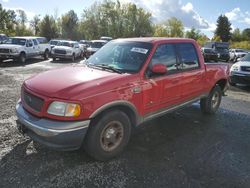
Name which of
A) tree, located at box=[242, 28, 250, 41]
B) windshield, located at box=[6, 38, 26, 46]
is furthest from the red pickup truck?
tree, located at box=[242, 28, 250, 41]

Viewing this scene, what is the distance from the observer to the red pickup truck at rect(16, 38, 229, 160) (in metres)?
3.14

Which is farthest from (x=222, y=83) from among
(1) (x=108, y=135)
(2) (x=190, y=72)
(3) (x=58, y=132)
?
(3) (x=58, y=132)

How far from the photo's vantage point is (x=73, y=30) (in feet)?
226

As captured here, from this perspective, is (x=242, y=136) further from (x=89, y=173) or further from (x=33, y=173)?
(x=33, y=173)

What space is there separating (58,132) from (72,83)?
730 millimetres

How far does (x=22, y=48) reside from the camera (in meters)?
16.5

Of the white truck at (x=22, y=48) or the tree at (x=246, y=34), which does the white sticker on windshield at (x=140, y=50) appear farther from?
the tree at (x=246, y=34)

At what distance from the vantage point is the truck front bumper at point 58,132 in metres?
3.06

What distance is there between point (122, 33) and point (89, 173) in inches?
2500

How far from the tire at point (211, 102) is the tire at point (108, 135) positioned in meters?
3.02

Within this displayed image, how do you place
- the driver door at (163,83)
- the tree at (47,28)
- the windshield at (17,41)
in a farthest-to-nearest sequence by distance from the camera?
the tree at (47,28) < the windshield at (17,41) < the driver door at (163,83)

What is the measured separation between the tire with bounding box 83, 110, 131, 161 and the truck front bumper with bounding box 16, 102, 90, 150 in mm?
174

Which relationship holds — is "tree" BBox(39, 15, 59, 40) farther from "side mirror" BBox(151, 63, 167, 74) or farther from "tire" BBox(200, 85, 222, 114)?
"side mirror" BBox(151, 63, 167, 74)

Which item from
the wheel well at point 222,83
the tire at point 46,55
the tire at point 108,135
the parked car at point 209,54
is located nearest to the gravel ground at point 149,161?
the tire at point 108,135
